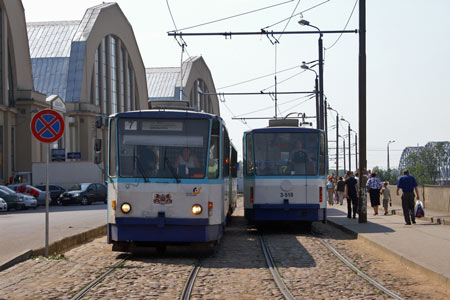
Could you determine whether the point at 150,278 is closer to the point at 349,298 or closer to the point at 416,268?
the point at 349,298

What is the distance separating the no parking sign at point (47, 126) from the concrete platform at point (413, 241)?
664 centimetres

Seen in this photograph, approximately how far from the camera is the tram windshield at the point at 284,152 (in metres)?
19.3

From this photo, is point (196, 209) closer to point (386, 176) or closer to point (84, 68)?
point (84, 68)

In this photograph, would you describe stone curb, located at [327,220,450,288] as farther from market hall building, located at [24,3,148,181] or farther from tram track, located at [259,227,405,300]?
market hall building, located at [24,3,148,181]

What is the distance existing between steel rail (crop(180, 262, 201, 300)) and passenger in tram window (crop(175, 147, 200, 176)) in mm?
1898

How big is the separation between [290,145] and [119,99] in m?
60.3

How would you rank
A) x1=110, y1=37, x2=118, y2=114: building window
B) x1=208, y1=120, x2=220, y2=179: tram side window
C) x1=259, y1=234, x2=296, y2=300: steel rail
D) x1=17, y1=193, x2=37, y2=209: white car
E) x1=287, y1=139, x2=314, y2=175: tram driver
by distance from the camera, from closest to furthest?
x1=259, y1=234, x2=296, y2=300: steel rail, x1=208, y1=120, x2=220, y2=179: tram side window, x1=287, y1=139, x2=314, y2=175: tram driver, x1=17, y1=193, x2=37, y2=209: white car, x1=110, y1=37, x2=118, y2=114: building window

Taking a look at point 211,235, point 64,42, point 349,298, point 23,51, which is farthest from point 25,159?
point 349,298

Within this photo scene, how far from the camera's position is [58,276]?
10.9 m

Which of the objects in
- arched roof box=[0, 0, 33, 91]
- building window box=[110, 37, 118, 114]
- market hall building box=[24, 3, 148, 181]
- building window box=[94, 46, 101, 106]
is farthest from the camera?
building window box=[110, 37, 118, 114]

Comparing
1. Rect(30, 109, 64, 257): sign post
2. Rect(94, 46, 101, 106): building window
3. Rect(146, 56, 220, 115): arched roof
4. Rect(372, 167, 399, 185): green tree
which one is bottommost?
Rect(372, 167, 399, 185): green tree

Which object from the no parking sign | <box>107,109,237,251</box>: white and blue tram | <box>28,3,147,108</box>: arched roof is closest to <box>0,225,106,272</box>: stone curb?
<box>107,109,237,251</box>: white and blue tram

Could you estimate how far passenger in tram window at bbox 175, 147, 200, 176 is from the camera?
1344 cm

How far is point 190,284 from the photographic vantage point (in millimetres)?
10211
